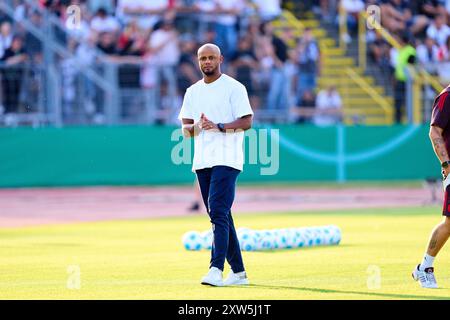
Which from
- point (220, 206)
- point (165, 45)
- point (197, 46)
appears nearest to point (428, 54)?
point (197, 46)

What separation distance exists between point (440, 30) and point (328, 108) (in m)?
4.24

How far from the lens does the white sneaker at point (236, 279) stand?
1131 centimetres

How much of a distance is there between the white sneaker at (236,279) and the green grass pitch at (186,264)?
12 cm

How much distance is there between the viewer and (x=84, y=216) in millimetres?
23062

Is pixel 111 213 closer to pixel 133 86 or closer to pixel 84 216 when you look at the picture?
pixel 84 216

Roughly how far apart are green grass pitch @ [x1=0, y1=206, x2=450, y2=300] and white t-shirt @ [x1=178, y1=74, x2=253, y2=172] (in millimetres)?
1304

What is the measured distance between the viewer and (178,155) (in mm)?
28562

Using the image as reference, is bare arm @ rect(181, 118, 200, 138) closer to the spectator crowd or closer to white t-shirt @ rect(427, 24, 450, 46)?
the spectator crowd

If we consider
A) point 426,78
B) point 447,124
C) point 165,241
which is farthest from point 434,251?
point 426,78

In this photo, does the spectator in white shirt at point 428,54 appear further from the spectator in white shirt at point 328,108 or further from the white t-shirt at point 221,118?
the white t-shirt at point 221,118

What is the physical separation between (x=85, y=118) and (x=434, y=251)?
1899 centimetres

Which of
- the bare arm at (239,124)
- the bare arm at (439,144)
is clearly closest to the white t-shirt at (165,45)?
the bare arm at (239,124)

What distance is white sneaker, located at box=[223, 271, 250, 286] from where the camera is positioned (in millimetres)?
11312

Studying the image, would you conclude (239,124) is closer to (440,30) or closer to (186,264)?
(186,264)
